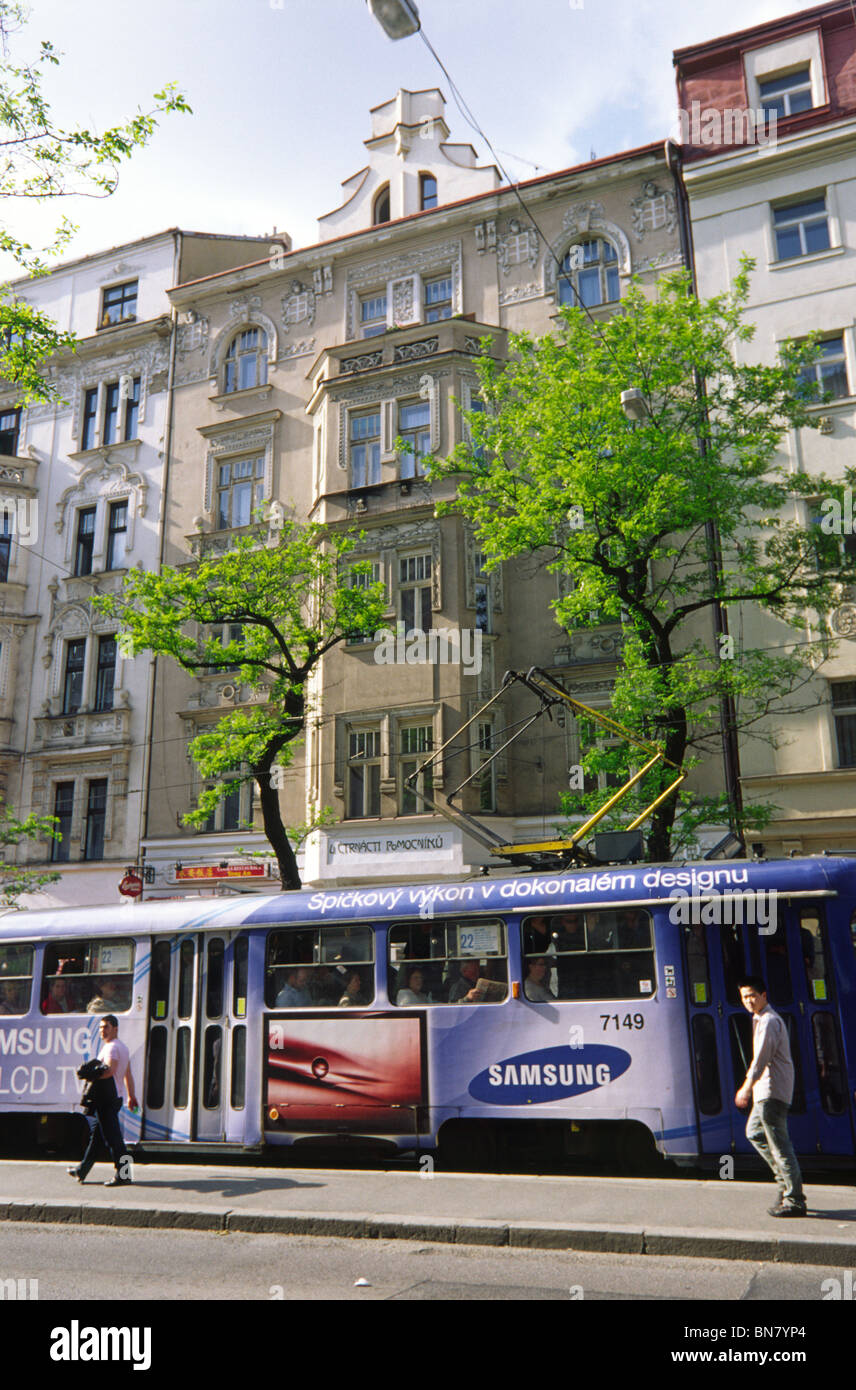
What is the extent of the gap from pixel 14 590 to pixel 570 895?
927 inches

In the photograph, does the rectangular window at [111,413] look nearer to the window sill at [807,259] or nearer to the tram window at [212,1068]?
the window sill at [807,259]

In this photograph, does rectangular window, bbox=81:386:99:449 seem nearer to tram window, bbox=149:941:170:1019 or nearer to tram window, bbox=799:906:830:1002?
tram window, bbox=149:941:170:1019

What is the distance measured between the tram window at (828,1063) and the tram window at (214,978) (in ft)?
21.7

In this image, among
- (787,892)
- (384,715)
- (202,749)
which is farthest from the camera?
(384,715)

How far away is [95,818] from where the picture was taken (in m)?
27.6

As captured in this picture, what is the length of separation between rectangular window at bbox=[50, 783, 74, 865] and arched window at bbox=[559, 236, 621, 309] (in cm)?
1736

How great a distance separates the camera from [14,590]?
30.2 metres

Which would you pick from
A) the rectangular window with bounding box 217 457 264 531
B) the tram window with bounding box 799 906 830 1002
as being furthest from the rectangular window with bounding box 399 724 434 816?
the tram window with bounding box 799 906 830 1002

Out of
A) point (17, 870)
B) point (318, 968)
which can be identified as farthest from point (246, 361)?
point (318, 968)

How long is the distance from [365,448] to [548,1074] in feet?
57.1

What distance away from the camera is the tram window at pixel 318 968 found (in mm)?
12086

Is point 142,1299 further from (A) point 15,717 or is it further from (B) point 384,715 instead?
(A) point 15,717
